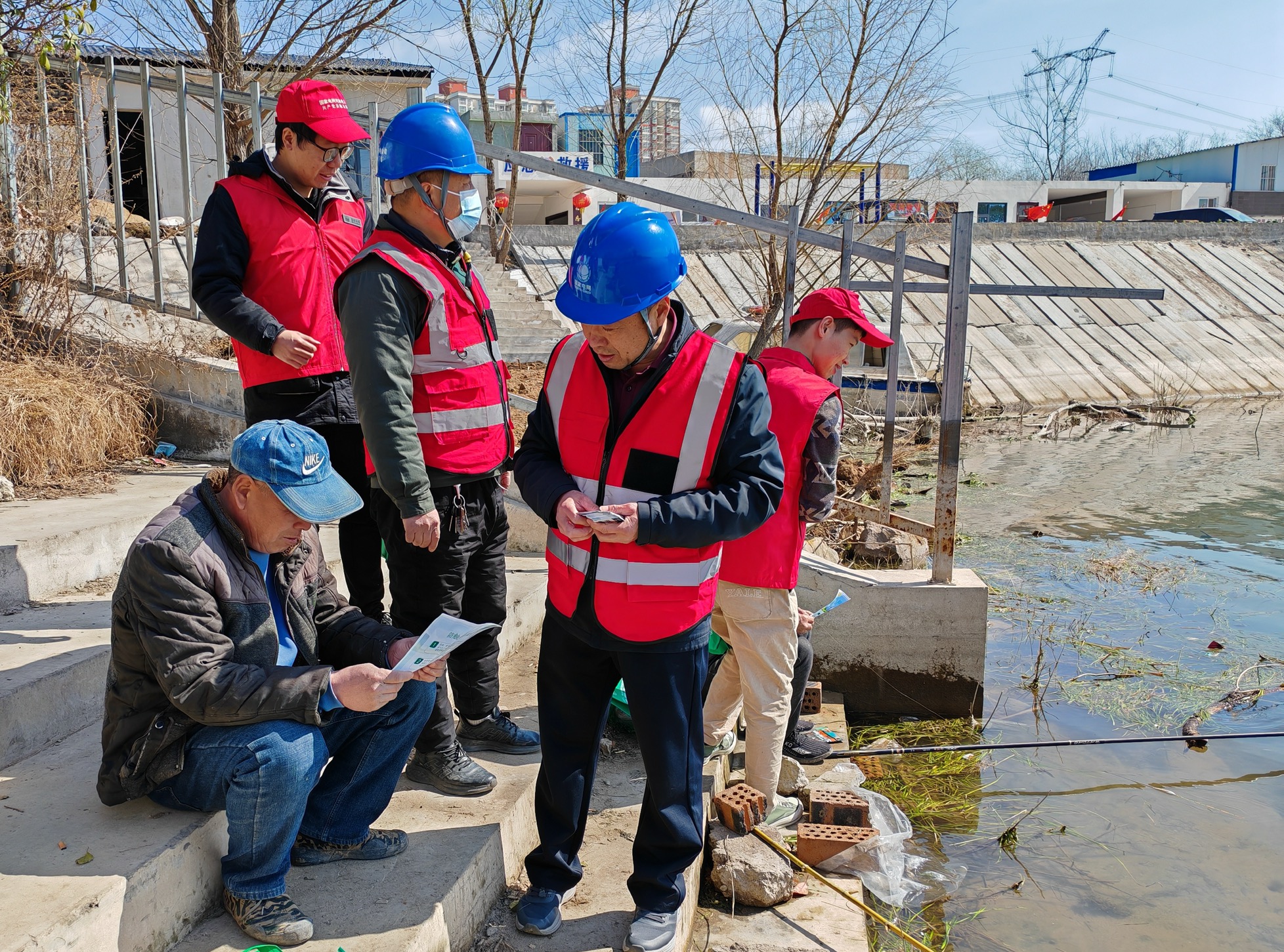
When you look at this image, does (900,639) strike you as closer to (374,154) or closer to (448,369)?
(448,369)

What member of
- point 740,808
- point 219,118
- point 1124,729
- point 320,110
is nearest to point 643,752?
point 740,808

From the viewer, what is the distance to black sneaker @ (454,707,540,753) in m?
3.48

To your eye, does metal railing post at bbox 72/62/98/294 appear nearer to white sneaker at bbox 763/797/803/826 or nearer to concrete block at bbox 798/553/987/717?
concrete block at bbox 798/553/987/717

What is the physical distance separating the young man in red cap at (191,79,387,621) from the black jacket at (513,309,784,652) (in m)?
0.93

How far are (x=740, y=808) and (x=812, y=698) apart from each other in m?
1.45

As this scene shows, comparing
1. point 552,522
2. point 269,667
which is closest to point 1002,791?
point 552,522

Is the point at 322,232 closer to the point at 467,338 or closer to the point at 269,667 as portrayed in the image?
the point at 467,338

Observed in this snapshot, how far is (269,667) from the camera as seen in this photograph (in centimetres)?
245

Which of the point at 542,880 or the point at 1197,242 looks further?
the point at 1197,242

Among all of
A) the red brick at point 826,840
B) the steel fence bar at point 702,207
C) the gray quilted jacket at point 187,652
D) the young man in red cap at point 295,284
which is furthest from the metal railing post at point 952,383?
the gray quilted jacket at point 187,652

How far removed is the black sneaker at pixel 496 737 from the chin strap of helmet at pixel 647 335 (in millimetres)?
1548

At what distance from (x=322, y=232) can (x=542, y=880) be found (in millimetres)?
2291

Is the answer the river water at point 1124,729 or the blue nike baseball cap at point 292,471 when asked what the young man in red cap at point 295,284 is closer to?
the blue nike baseball cap at point 292,471

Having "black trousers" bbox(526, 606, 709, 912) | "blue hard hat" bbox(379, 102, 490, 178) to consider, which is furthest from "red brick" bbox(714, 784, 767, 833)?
"blue hard hat" bbox(379, 102, 490, 178)
